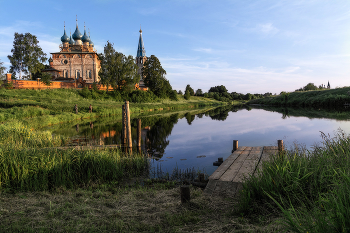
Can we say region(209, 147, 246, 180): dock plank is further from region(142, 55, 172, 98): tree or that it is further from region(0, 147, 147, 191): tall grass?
region(142, 55, 172, 98): tree

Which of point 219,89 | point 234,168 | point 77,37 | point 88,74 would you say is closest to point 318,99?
point 234,168

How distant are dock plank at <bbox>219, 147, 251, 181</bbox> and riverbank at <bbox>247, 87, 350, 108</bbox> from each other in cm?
2954

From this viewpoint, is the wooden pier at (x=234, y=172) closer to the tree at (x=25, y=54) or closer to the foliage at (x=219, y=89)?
the tree at (x=25, y=54)

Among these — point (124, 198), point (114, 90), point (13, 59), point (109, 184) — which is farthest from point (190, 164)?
point (13, 59)

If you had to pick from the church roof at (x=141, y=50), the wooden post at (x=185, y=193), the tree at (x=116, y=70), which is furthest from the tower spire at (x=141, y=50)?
the wooden post at (x=185, y=193)

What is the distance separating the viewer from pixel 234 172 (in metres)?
5.29

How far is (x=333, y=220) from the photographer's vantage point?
6.67 ft

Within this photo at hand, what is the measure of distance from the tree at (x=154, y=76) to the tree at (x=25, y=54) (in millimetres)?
20994

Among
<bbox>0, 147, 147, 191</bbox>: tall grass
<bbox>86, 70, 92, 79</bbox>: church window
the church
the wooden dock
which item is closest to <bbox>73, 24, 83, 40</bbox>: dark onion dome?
the church

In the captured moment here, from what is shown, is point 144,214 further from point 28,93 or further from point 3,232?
point 28,93

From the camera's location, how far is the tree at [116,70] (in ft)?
136

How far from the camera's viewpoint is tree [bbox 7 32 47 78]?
40875 millimetres

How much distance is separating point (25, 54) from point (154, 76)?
25.1 metres

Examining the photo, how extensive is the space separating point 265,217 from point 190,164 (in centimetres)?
536
